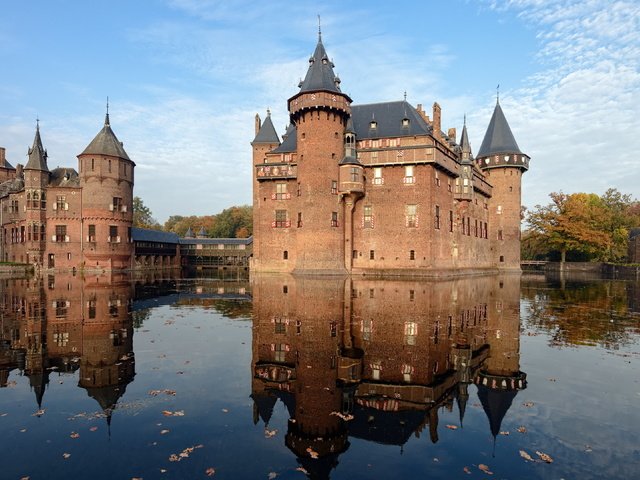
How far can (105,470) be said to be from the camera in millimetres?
4949

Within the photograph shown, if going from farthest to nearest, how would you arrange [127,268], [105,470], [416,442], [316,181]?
1. [127,268]
2. [316,181]
3. [416,442]
4. [105,470]

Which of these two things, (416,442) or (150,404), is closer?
(416,442)

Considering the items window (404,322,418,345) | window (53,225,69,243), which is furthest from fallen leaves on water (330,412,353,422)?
window (53,225,69,243)

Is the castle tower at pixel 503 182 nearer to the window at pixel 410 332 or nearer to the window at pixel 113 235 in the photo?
the window at pixel 113 235

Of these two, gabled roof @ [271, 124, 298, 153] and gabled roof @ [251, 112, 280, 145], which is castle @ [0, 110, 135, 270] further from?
gabled roof @ [271, 124, 298, 153]

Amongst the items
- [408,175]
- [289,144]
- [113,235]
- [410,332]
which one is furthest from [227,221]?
[410,332]

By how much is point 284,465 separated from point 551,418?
4329 mm

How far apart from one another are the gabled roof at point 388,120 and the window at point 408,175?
3.15m

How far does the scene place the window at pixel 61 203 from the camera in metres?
50.5

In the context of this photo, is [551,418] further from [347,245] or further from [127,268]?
[127,268]

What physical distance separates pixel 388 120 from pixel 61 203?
1550 inches

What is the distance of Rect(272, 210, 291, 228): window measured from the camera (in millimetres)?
43406

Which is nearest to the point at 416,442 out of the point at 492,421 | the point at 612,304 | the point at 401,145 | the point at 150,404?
the point at 492,421

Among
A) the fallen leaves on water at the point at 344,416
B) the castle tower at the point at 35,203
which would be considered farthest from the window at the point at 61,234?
the fallen leaves on water at the point at 344,416
